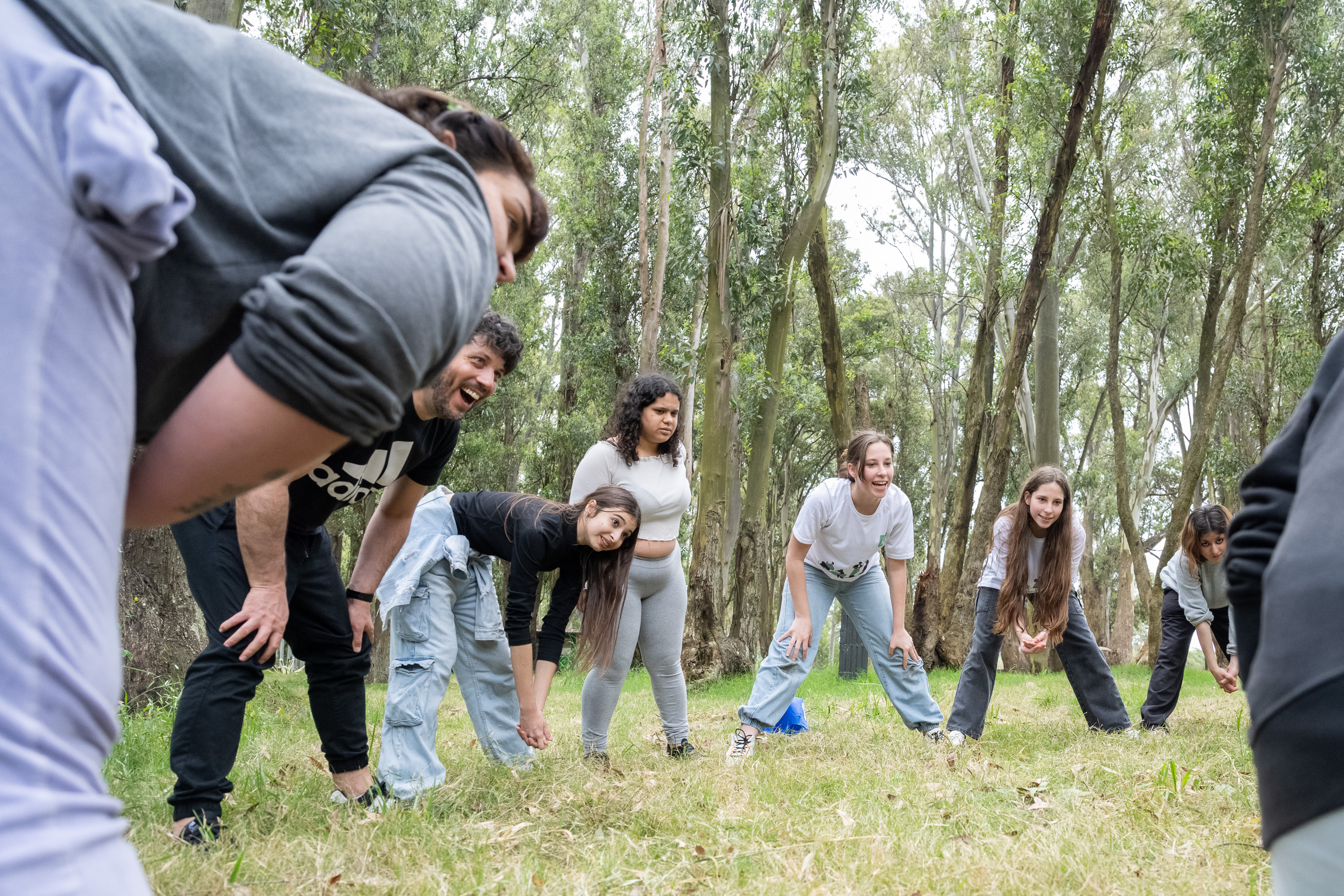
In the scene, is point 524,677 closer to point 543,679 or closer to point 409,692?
point 543,679

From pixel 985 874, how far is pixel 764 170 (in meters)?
12.0

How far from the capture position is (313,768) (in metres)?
4.41

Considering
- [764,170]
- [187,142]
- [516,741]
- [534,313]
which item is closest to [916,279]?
[534,313]

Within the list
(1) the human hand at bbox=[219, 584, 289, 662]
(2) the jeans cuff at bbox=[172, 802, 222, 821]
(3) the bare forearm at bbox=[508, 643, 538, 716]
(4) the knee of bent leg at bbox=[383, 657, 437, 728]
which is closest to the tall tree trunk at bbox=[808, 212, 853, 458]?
(3) the bare forearm at bbox=[508, 643, 538, 716]

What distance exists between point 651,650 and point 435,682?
64.4 inches

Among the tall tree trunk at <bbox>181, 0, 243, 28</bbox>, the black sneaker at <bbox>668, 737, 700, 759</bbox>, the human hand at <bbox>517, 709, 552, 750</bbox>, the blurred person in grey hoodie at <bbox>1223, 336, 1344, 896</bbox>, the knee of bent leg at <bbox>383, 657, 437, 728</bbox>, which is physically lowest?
the black sneaker at <bbox>668, 737, 700, 759</bbox>

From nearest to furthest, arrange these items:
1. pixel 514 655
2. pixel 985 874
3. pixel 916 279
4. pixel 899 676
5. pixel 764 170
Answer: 1. pixel 985 874
2. pixel 514 655
3. pixel 899 676
4. pixel 764 170
5. pixel 916 279

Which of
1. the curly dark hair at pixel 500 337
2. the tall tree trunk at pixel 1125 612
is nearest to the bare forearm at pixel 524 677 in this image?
the curly dark hair at pixel 500 337

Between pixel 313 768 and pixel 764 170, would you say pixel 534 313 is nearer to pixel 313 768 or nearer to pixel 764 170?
pixel 764 170

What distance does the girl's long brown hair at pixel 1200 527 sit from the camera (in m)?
6.04

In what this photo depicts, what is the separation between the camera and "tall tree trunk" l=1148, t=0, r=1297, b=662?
13656 mm

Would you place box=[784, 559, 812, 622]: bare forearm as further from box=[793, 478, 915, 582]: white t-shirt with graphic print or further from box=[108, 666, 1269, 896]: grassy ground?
box=[108, 666, 1269, 896]: grassy ground

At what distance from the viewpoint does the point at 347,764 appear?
3588 mm

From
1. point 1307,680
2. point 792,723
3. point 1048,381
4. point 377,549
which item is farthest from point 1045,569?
point 1048,381
